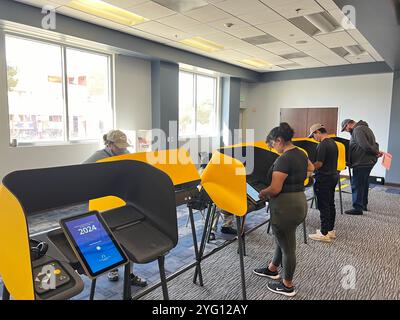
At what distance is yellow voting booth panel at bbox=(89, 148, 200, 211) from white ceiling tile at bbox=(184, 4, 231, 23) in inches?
98.2

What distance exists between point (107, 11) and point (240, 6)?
6.28ft

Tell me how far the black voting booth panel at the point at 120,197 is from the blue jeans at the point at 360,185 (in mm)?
4148

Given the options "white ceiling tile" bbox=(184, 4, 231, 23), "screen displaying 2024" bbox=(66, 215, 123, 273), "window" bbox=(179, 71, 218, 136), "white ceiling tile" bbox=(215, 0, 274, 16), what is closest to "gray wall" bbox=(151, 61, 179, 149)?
"window" bbox=(179, 71, 218, 136)

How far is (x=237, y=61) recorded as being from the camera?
7.20 meters

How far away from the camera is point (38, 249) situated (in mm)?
1169

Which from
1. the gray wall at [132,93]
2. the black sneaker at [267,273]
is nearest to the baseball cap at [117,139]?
the black sneaker at [267,273]

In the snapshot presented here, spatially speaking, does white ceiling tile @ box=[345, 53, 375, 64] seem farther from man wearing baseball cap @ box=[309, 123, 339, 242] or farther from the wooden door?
man wearing baseball cap @ box=[309, 123, 339, 242]

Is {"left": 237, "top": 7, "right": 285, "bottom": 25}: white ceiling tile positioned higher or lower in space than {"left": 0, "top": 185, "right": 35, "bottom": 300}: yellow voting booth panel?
higher

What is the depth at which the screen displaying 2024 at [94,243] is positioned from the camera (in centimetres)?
120

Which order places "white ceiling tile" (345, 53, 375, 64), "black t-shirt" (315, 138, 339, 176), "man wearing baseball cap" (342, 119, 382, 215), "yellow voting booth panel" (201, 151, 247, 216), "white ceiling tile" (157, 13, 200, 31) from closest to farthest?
"yellow voting booth panel" (201, 151, 247, 216) < "black t-shirt" (315, 138, 339, 176) < "white ceiling tile" (157, 13, 200, 31) < "man wearing baseball cap" (342, 119, 382, 215) < "white ceiling tile" (345, 53, 375, 64)

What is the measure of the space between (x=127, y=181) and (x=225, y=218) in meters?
2.46

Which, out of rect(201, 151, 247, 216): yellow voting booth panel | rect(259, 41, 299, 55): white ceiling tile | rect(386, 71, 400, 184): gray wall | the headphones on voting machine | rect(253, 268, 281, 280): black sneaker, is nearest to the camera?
the headphones on voting machine

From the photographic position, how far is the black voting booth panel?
1.30 m

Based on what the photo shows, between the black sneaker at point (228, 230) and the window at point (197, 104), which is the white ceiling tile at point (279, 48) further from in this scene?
the black sneaker at point (228, 230)
